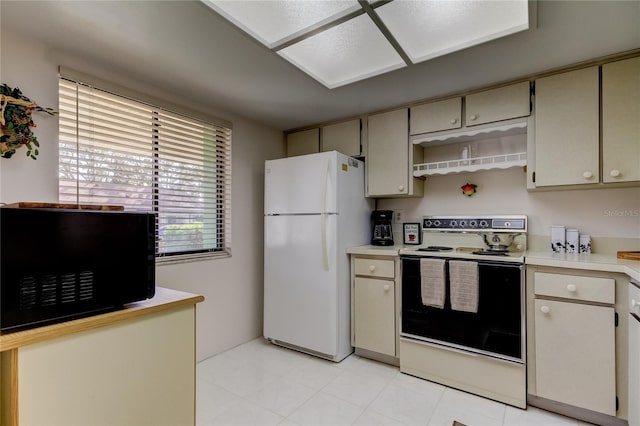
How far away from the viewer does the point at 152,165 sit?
2264mm

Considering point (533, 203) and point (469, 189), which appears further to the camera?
point (469, 189)

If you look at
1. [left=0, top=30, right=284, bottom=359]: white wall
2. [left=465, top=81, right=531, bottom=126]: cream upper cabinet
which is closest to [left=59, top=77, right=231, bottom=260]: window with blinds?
[left=0, top=30, right=284, bottom=359]: white wall

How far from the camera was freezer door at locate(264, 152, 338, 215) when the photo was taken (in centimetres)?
254

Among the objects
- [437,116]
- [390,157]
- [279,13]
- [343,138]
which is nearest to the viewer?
[279,13]

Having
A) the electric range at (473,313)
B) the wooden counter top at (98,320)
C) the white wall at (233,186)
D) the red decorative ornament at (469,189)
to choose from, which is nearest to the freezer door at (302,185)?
the white wall at (233,186)

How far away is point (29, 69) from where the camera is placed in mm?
1686

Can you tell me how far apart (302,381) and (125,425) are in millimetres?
1323

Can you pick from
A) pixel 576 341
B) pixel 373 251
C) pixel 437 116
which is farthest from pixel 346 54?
pixel 576 341

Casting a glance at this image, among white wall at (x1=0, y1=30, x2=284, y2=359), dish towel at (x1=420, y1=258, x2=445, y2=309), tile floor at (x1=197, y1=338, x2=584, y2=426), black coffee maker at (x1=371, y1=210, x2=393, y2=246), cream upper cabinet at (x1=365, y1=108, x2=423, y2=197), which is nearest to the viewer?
white wall at (x1=0, y1=30, x2=284, y2=359)

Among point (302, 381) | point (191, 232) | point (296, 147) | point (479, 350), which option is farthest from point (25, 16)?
point (479, 350)

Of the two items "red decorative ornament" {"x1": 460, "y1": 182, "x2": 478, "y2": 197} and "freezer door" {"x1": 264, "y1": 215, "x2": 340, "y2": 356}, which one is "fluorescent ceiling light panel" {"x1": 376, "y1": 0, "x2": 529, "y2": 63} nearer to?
"red decorative ornament" {"x1": 460, "y1": 182, "x2": 478, "y2": 197}

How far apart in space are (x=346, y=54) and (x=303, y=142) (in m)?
1.48

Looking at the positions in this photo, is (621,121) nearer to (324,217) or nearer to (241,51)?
(324,217)

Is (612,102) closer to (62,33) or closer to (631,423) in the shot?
(631,423)
